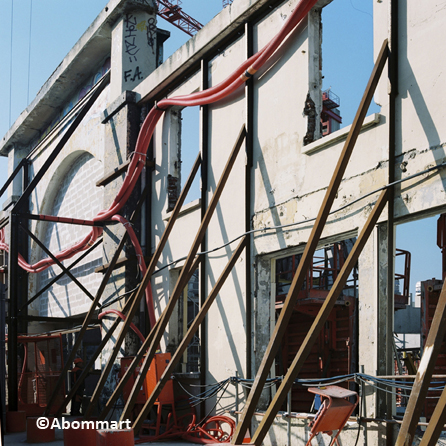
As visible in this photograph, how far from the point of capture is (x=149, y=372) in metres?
9.76

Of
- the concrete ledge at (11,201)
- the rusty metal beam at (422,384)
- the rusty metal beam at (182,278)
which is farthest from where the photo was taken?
the concrete ledge at (11,201)

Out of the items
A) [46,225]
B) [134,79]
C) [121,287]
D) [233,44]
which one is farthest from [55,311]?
[233,44]

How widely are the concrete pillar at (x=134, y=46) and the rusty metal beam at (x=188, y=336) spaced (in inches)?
235

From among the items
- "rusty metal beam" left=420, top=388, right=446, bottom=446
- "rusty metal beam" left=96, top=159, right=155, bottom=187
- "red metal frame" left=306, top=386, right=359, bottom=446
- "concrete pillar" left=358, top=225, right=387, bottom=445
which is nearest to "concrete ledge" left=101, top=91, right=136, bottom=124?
"rusty metal beam" left=96, top=159, right=155, bottom=187

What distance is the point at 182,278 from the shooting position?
9.25 metres

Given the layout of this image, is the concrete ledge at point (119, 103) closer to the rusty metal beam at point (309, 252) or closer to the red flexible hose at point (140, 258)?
the red flexible hose at point (140, 258)

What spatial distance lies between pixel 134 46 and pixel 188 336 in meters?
7.59

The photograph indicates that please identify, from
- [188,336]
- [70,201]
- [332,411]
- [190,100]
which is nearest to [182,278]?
[188,336]

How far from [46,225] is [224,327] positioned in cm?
1161

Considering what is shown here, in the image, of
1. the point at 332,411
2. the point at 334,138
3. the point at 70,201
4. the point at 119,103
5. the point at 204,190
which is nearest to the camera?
the point at 332,411

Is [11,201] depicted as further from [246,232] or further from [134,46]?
[246,232]

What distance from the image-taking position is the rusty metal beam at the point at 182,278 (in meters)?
8.91

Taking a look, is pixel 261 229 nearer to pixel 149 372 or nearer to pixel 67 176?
pixel 149 372

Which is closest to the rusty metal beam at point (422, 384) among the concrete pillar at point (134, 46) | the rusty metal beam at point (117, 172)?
the rusty metal beam at point (117, 172)
